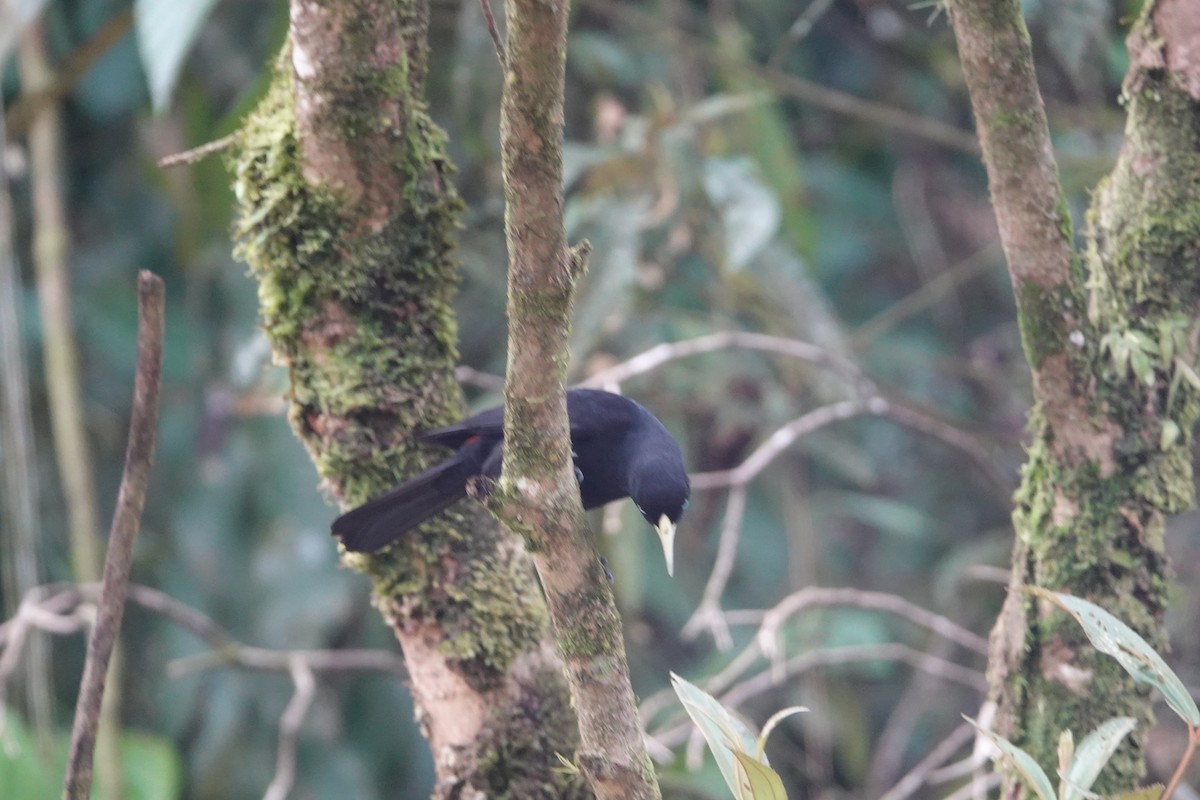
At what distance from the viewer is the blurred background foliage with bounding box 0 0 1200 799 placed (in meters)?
4.70

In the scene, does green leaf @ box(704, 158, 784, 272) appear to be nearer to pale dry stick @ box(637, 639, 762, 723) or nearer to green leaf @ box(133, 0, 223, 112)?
pale dry stick @ box(637, 639, 762, 723)

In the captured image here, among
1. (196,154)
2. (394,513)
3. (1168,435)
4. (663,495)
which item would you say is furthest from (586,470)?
(1168,435)

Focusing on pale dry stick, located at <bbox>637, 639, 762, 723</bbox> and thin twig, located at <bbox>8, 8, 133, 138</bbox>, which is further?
thin twig, located at <bbox>8, 8, 133, 138</bbox>

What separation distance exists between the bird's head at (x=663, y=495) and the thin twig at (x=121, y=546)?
1.25 m

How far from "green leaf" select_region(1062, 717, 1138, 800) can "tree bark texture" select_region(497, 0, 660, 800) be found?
0.61 m

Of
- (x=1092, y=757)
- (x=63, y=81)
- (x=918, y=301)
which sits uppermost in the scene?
(x=63, y=81)

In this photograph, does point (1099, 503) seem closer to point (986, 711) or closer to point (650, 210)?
point (986, 711)

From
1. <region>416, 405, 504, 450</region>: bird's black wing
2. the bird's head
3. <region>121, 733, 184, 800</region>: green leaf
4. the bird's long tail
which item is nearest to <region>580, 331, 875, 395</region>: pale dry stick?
the bird's head

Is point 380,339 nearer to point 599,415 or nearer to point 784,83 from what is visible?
point 599,415

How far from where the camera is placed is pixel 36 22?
191 inches

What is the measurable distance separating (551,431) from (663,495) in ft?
3.83

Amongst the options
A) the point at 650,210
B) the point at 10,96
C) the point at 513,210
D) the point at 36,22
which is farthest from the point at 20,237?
the point at 513,210

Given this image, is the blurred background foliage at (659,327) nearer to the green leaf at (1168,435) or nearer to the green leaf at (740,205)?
the green leaf at (740,205)

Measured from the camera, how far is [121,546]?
2176mm
